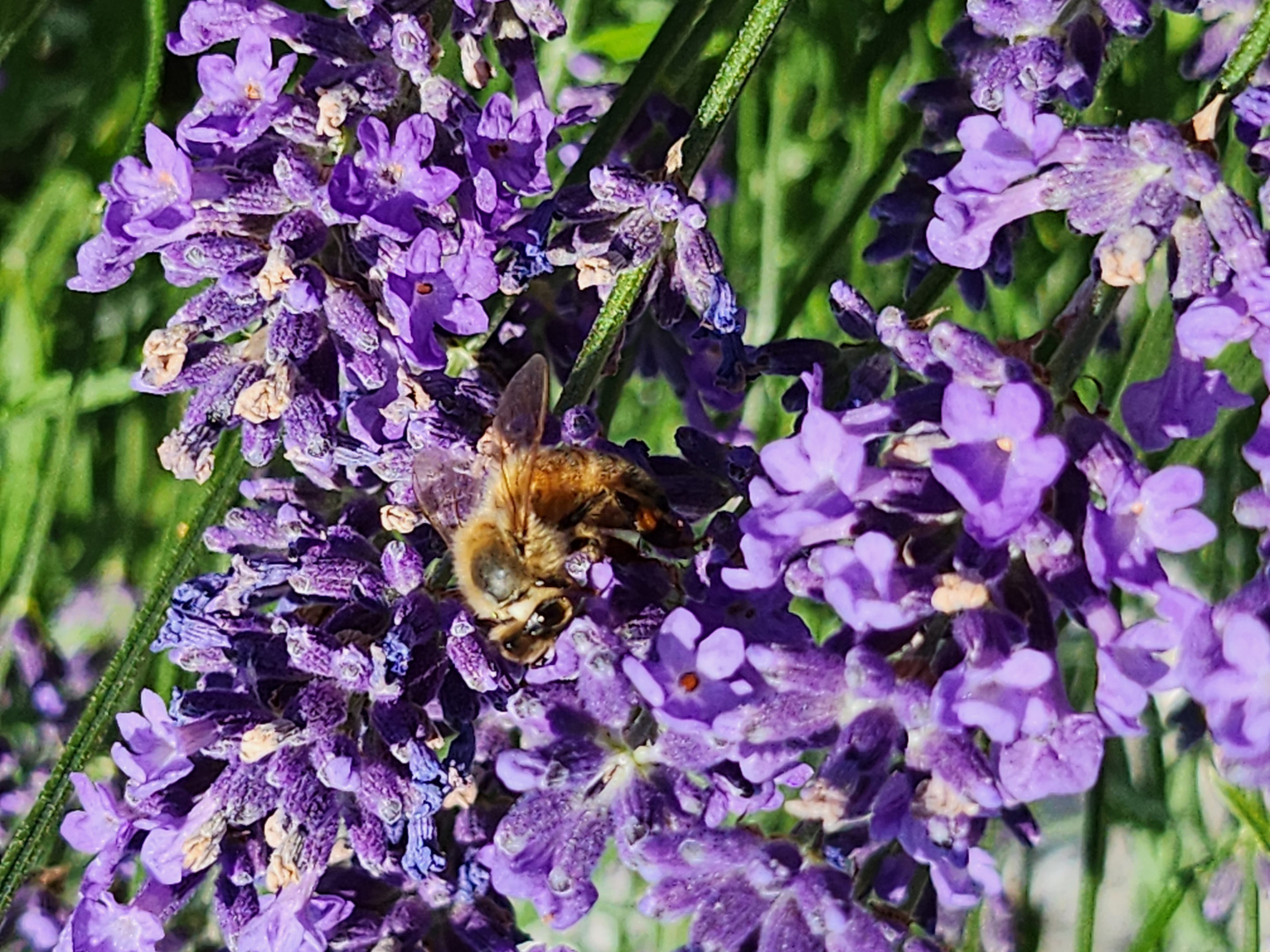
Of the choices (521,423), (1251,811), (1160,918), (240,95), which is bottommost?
(1160,918)

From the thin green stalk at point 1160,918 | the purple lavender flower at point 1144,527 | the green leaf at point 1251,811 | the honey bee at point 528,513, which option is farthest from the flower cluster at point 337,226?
the thin green stalk at point 1160,918

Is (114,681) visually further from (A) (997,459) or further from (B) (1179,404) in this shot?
(B) (1179,404)

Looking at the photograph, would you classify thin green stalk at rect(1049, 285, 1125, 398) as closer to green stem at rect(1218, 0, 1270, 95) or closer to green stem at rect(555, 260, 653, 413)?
green stem at rect(1218, 0, 1270, 95)

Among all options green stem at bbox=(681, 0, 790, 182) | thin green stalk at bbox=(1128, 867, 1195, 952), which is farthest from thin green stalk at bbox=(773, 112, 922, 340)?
thin green stalk at bbox=(1128, 867, 1195, 952)

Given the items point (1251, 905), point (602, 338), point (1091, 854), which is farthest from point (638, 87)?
point (1251, 905)

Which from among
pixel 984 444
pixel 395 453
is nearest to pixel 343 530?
pixel 395 453

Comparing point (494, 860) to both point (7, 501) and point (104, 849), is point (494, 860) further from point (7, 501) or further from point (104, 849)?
point (7, 501)

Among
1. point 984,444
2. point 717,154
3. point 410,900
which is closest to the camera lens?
point 984,444
